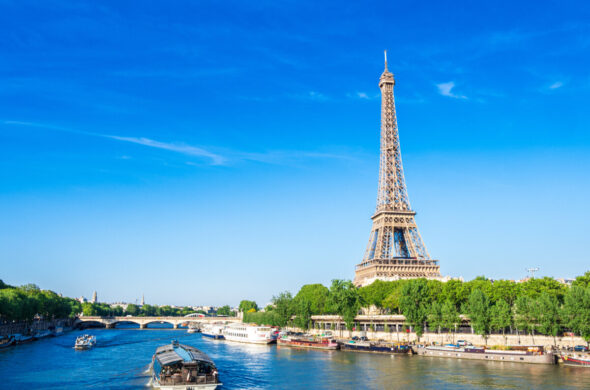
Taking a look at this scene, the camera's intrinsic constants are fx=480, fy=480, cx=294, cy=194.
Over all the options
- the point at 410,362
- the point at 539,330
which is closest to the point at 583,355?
the point at 539,330

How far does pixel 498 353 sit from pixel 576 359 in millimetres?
8653

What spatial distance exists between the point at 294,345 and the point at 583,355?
45339 millimetres

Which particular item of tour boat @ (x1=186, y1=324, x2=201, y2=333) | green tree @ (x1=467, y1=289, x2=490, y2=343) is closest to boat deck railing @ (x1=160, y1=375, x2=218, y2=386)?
green tree @ (x1=467, y1=289, x2=490, y2=343)

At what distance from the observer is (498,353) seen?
58688 mm

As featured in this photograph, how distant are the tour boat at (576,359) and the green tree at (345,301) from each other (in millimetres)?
38144

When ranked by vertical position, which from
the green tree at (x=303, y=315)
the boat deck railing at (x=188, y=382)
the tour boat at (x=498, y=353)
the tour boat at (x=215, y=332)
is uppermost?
the green tree at (x=303, y=315)

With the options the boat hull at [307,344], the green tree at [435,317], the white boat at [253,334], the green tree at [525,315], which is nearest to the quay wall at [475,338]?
the green tree at [525,315]

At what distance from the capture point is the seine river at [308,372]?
43066mm

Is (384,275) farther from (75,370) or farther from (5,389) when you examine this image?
(5,389)

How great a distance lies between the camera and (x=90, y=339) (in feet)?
273

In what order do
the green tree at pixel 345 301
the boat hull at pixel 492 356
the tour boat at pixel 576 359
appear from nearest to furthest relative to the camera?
1. the tour boat at pixel 576 359
2. the boat hull at pixel 492 356
3. the green tree at pixel 345 301

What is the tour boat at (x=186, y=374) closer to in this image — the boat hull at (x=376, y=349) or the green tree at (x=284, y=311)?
the boat hull at (x=376, y=349)

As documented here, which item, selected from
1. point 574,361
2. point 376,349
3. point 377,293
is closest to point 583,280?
point 574,361

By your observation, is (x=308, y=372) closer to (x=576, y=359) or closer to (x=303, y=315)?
(x=576, y=359)
